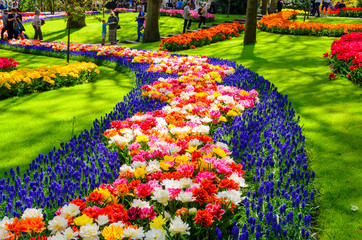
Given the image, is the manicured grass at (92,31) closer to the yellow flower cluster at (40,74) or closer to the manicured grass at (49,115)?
the yellow flower cluster at (40,74)

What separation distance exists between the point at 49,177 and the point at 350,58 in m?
8.02

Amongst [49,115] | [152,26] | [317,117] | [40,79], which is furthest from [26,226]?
[152,26]

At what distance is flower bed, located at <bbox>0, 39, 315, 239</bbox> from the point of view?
2.50 metres

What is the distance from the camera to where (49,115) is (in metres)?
6.30

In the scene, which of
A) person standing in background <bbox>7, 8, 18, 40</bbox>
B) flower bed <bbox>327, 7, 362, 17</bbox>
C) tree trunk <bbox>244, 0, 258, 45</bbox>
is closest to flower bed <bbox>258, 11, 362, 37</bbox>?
tree trunk <bbox>244, 0, 258, 45</bbox>

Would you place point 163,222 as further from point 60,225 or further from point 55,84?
point 55,84

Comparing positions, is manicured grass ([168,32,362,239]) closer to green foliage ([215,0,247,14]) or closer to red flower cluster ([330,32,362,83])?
red flower cluster ([330,32,362,83])

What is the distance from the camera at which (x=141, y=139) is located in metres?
3.96

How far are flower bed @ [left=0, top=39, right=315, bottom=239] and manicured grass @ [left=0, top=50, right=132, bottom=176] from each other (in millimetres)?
727

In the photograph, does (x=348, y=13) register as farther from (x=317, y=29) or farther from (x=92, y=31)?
(x=92, y=31)

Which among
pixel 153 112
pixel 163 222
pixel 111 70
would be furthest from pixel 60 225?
pixel 111 70

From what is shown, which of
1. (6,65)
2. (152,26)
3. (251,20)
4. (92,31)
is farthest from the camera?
(92,31)

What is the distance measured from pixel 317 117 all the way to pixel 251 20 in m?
9.79

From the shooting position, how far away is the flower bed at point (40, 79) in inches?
304
